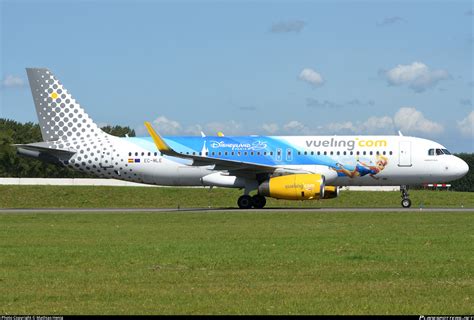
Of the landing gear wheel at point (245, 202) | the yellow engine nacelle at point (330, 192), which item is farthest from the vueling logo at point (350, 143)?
the landing gear wheel at point (245, 202)

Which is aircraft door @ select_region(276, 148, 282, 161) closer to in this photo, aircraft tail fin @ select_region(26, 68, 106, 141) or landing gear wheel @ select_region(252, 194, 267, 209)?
landing gear wheel @ select_region(252, 194, 267, 209)

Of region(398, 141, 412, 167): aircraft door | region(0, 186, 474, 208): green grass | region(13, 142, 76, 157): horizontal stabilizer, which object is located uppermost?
region(13, 142, 76, 157): horizontal stabilizer

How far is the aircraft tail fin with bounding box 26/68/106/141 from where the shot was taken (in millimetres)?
49219

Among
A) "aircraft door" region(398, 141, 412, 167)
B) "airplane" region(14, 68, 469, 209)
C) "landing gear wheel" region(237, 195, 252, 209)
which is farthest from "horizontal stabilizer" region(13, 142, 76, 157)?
"aircraft door" region(398, 141, 412, 167)

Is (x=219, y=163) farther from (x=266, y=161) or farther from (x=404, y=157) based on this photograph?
(x=404, y=157)

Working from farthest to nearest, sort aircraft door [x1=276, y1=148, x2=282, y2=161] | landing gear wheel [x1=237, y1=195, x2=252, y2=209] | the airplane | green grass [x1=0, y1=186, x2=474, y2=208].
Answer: green grass [x1=0, y1=186, x2=474, y2=208] < landing gear wheel [x1=237, y1=195, x2=252, y2=209] < aircraft door [x1=276, y1=148, x2=282, y2=161] < the airplane

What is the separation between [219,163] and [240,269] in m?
26.2

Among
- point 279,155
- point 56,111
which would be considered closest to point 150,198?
point 56,111

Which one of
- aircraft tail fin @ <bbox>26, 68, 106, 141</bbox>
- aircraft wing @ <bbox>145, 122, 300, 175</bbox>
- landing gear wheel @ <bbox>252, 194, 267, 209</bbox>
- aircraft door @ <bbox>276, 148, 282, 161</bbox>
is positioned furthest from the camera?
aircraft tail fin @ <bbox>26, 68, 106, 141</bbox>

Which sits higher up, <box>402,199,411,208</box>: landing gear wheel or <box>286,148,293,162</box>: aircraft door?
<box>286,148,293,162</box>: aircraft door

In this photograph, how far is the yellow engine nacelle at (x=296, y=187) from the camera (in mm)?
41719

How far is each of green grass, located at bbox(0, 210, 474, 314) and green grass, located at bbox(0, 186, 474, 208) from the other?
26978 millimetres

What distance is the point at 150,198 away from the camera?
2398 inches

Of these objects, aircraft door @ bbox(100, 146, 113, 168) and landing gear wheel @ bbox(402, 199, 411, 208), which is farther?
aircraft door @ bbox(100, 146, 113, 168)
